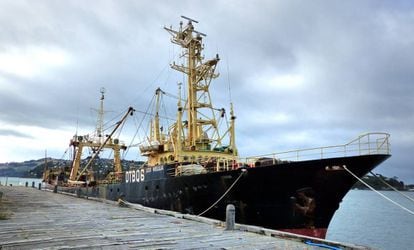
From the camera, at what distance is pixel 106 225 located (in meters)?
12.0

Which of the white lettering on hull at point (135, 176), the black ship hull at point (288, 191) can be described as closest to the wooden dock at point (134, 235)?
the black ship hull at point (288, 191)

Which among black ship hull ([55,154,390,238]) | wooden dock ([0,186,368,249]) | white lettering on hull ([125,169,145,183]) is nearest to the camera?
wooden dock ([0,186,368,249])

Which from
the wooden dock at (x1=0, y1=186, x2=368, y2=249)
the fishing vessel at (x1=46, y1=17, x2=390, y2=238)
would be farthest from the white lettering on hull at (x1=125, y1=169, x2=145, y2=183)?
the wooden dock at (x1=0, y1=186, x2=368, y2=249)

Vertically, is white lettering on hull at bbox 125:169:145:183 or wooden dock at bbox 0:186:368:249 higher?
white lettering on hull at bbox 125:169:145:183

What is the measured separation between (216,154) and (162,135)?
5.96m

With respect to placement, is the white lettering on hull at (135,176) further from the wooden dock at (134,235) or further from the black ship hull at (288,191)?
the wooden dock at (134,235)

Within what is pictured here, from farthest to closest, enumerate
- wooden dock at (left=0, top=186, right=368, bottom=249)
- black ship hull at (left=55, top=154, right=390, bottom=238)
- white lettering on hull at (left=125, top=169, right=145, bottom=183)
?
white lettering on hull at (left=125, top=169, right=145, bottom=183), black ship hull at (left=55, top=154, right=390, bottom=238), wooden dock at (left=0, top=186, right=368, bottom=249)

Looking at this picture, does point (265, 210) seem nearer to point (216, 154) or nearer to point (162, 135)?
point (216, 154)

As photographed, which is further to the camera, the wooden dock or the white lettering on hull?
the white lettering on hull

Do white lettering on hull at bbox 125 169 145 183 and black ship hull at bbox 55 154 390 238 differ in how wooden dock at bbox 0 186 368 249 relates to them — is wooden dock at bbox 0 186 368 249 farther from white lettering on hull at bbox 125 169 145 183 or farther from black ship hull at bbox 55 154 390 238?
white lettering on hull at bbox 125 169 145 183

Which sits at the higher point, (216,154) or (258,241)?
(216,154)

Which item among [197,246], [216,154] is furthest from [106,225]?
[216,154]

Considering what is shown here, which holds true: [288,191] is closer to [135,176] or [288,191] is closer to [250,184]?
[250,184]

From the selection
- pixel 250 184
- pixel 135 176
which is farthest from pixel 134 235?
pixel 135 176
